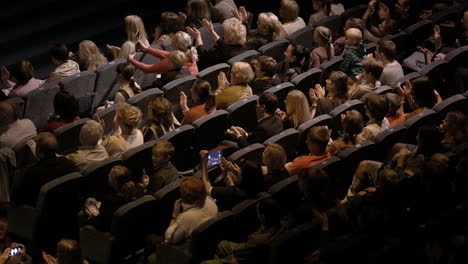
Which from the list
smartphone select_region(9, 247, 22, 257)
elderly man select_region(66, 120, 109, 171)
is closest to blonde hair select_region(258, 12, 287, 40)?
elderly man select_region(66, 120, 109, 171)

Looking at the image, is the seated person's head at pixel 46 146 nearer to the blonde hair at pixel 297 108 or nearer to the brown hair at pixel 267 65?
the blonde hair at pixel 297 108

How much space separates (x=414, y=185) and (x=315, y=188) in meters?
0.75

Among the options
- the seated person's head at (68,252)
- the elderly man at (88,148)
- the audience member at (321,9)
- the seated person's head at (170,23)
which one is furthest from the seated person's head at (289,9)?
the seated person's head at (68,252)

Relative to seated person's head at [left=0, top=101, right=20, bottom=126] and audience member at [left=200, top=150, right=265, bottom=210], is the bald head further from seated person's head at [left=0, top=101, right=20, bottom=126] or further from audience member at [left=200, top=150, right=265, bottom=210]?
seated person's head at [left=0, top=101, right=20, bottom=126]

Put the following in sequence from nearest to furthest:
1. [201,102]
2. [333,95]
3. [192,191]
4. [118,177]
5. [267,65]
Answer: [192,191], [118,177], [201,102], [333,95], [267,65]

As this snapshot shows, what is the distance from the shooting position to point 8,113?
6.83 meters

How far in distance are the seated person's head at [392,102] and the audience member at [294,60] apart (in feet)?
4.77

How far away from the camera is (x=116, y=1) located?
11203mm

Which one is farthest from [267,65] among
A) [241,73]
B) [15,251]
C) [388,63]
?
[15,251]

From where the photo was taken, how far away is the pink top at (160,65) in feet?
26.5

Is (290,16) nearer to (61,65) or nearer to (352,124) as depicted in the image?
(61,65)

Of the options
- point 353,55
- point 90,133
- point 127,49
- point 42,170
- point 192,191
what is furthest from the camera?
point 127,49

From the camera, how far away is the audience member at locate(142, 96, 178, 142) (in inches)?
268

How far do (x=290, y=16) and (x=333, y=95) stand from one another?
211 cm
